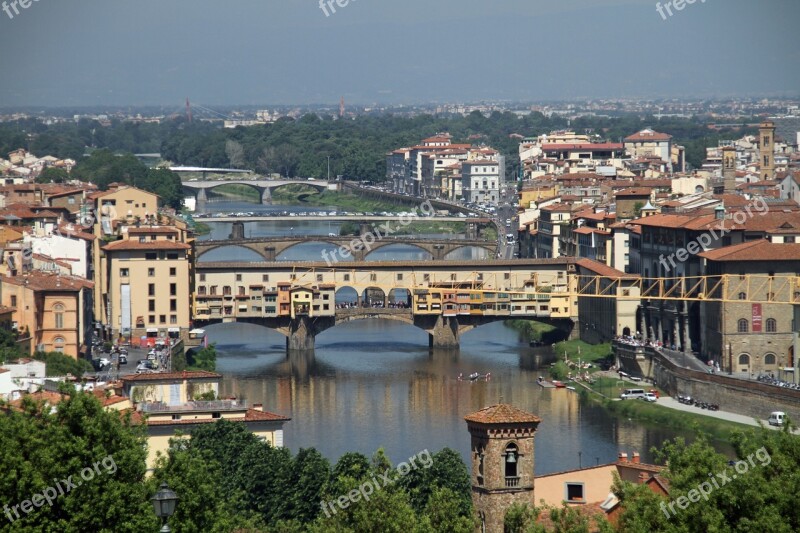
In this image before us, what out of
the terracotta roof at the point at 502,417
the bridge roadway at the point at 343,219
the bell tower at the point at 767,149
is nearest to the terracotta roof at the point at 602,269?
the bell tower at the point at 767,149

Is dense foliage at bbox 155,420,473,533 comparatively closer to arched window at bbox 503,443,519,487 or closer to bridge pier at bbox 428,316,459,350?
arched window at bbox 503,443,519,487

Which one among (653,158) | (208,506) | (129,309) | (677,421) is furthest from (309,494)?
(653,158)

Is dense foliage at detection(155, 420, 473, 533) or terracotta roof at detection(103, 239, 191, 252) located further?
terracotta roof at detection(103, 239, 191, 252)

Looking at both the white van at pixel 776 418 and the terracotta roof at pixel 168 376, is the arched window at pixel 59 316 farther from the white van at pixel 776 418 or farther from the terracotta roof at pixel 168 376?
the white van at pixel 776 418

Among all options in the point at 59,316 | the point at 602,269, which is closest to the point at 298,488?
the point at 59,316

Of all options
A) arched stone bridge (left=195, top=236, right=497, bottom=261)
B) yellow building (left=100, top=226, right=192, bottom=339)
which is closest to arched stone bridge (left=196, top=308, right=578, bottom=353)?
yellow building (left=100, top=226, right=192, bottom=339)

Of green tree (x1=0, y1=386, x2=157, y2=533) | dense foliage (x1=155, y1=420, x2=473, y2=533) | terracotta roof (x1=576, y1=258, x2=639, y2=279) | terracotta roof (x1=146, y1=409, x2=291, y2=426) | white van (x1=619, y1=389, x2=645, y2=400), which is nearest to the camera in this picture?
green tree (x1=0, y1=386, x2=157, y2=533)
